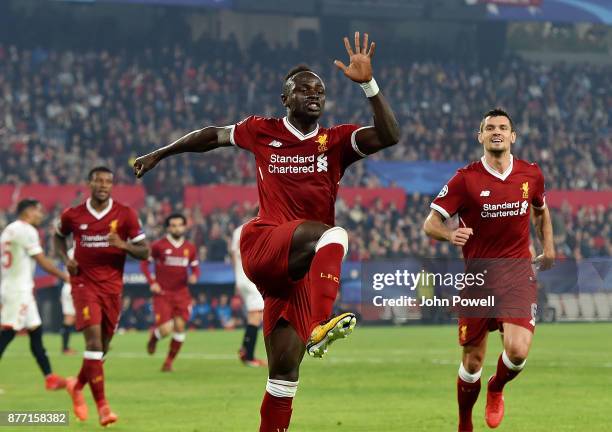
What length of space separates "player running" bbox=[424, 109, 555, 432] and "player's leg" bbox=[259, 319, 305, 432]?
2.21 m

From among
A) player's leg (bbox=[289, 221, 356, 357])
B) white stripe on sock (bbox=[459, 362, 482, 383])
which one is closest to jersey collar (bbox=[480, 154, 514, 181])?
white stripe on sock (bbox=[459, 362, 482, 383])

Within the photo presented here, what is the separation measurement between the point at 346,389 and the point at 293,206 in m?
7.51

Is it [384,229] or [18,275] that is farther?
[384,229]

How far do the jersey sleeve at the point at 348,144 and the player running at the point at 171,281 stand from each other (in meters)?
11.9

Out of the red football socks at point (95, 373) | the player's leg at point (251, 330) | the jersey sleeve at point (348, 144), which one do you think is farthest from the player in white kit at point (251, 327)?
the jersey sleeve at point (348, 144)

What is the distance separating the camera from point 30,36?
45.2m

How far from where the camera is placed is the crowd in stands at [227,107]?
39438 mm

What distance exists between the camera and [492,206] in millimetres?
9297

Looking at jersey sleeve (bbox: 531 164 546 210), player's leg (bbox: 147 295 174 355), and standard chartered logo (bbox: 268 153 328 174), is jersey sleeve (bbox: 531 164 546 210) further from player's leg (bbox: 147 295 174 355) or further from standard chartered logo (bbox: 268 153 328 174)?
player's leg (bbox: 147 295 174 355)

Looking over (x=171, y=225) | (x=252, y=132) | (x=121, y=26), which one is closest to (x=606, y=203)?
(x=121, y=26)

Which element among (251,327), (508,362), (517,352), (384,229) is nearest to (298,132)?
(517,352)

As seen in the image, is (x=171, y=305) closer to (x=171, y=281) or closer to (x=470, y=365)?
(x=171, y=281)

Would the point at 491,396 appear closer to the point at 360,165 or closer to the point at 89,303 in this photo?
the point at 89,303

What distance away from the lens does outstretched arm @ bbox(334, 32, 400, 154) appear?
6961 millimetres
